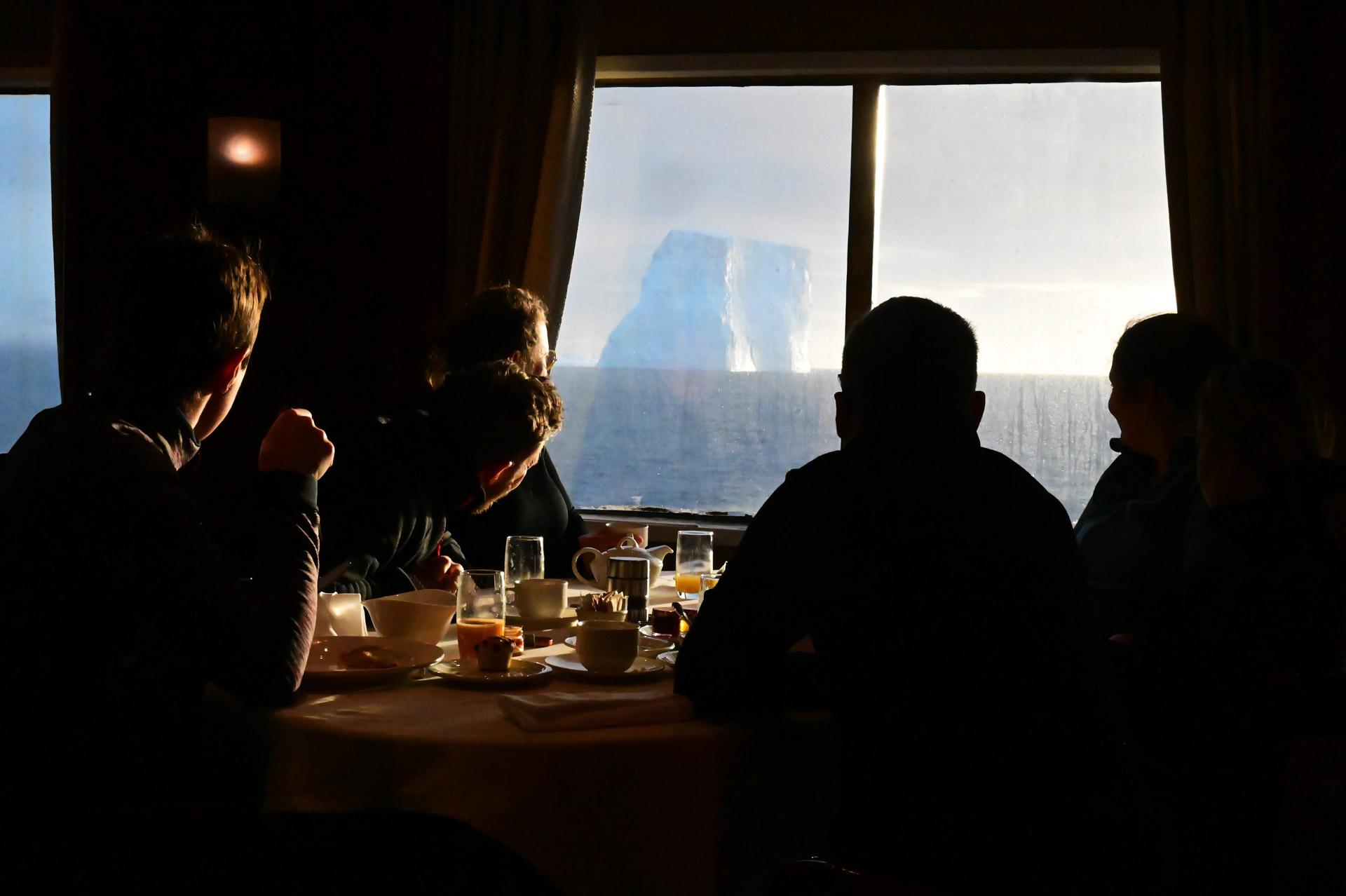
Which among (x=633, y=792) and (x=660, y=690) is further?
(x=660, y=690)

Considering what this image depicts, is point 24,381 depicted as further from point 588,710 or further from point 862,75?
point 588,710

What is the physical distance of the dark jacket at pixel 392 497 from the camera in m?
2.35

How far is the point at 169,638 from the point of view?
4.50 feet

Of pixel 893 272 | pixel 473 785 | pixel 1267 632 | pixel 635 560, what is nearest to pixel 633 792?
pixel 473 785

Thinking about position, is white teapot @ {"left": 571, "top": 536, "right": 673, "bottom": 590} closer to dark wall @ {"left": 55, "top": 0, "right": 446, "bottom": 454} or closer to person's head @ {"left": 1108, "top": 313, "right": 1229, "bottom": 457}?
person's head @ {"left": 1108, "top": 313, "right": 1229, "bottom": 457}

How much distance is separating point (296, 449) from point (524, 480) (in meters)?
1.77

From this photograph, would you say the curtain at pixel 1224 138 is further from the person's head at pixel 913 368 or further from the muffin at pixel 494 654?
the muffin at pixel 494 654

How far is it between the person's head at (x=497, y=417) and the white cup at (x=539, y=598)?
45 cm

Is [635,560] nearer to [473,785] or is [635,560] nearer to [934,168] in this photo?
[473,785]

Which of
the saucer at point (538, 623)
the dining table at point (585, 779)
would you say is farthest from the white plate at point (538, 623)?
the dining table at point (585, 779)

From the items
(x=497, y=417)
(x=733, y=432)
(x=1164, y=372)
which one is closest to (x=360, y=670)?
(x=497, y=417)

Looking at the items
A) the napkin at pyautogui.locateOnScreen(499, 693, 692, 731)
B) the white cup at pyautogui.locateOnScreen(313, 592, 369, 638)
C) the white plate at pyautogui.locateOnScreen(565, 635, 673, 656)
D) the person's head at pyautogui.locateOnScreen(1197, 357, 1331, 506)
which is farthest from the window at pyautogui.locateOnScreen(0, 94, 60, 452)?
the person's head at pyautogui.locateOnScreen(1197, 357, 1331, 506)

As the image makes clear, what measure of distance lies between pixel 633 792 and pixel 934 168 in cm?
327

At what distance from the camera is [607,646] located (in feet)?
5.79
